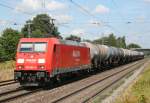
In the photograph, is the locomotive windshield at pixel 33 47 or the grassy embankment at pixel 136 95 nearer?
the grassy embankment at pixel 136 95

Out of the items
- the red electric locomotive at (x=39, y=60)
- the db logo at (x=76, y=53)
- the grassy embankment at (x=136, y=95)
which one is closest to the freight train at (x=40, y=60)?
the red electric locomotive at (x=39, y=60)

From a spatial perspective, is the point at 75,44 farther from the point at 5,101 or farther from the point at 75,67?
the point at 5,101

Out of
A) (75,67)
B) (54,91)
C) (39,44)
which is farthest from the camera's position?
(75,67)

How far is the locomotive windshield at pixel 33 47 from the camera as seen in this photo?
2350cm

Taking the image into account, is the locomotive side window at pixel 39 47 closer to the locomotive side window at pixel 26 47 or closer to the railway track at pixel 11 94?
the locomotive side window at pixel 26 47

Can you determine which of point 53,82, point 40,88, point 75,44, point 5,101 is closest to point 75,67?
point 75,44

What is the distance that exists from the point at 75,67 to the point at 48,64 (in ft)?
22.2

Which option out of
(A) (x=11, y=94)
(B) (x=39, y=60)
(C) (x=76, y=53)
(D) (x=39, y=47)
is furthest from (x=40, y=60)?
(C) (x=76, y=53)

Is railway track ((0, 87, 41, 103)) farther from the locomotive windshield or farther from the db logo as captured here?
the db logo

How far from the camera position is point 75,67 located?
96.5 feet

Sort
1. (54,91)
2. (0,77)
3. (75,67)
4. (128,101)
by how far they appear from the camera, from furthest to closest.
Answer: (0,77) < (75,67) < (54,91) < (128,101)

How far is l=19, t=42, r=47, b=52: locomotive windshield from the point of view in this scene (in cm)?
2350

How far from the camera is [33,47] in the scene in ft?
77.9

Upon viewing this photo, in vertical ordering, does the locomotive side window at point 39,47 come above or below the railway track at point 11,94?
above
